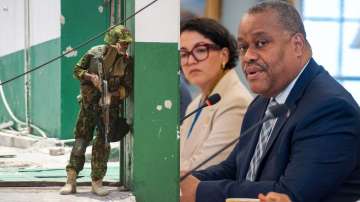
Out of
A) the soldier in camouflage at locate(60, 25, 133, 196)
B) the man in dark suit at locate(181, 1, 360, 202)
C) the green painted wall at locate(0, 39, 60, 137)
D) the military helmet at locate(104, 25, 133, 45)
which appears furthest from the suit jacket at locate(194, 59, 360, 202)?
the green painted wall at locate(0, 39, 60, 137)

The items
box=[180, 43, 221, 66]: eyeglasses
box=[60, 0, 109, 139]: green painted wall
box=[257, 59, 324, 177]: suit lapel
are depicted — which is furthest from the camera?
box=[180, 43, 221, 66]: eyeglasses

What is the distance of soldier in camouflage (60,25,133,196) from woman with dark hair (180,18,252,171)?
567 mm

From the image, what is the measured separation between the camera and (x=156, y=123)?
1.19 metres

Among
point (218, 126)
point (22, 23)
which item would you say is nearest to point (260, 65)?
point (218, 126)

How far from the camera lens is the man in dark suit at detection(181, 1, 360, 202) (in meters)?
1.20

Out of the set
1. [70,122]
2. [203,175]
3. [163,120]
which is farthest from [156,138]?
[70,122]

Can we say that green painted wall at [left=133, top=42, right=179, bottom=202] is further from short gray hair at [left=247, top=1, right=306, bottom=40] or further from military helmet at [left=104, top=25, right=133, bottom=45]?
short gray hair at [left=247, top=1, right=306, bottom=40]

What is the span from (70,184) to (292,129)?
0.47 m

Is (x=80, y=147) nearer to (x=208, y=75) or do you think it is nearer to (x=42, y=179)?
(x=42, y=179)

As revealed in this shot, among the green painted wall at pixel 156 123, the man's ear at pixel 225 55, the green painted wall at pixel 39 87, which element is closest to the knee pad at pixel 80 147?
the green painted wall at pixel 156 123

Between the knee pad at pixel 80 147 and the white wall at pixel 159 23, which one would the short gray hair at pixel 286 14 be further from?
the knee pad at pixel 80 147

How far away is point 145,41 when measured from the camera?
1.18 meters

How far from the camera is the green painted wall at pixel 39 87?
1.86m

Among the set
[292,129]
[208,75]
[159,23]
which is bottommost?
[292,129]
